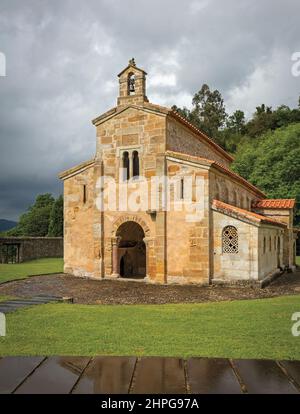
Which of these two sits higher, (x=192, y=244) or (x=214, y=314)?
(x=192, y=244)

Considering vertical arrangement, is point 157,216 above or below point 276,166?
below

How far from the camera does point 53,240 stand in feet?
108

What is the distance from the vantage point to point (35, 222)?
68.6 m

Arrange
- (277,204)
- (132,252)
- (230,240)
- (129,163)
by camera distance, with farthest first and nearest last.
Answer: (277,204)
(132,252)
(129,163)
(230,240)

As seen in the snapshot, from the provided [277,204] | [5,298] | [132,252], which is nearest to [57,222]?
[132,252]

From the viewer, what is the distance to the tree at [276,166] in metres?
38.7

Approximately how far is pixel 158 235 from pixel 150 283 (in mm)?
2300

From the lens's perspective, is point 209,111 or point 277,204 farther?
point 209,111

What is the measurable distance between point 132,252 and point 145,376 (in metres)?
16.6

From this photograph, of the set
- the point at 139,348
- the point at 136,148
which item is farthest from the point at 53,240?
the point at 139,348

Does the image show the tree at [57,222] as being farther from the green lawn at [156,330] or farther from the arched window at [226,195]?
the green lawn at [156,330]

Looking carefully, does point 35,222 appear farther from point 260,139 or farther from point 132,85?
point 132,85

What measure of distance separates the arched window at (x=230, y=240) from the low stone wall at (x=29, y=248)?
18.7 m
